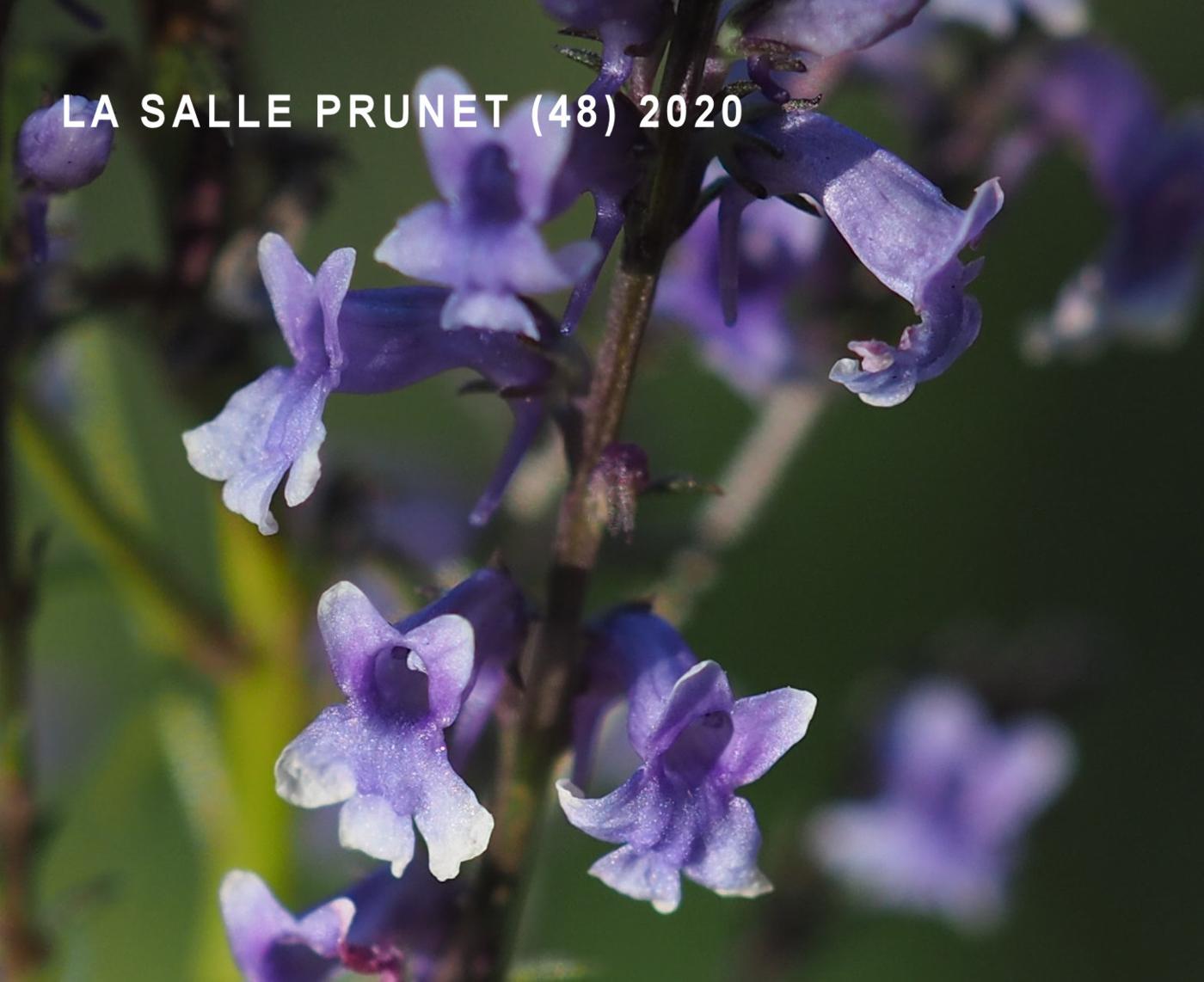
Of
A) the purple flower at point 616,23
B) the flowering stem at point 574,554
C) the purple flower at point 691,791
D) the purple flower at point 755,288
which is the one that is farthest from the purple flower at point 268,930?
the purple flower at point 755,288

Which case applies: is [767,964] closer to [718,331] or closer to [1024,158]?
[718,331]

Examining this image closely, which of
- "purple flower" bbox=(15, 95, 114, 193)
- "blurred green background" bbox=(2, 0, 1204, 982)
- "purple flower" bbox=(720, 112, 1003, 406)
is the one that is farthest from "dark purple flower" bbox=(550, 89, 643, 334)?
"blurred green background" bbox=(2, 0, 1204, 982)

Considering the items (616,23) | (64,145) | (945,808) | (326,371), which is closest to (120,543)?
(64,145)

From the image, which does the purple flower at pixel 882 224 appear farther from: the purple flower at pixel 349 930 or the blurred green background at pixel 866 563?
the blurred green background at pixel 866 563

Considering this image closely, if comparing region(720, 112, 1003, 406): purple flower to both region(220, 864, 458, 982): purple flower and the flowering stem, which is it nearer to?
the flowering stem

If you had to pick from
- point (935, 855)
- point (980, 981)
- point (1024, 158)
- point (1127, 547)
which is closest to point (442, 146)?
point (1024, 158)

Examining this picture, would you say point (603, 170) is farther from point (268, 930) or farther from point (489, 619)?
point (268, 930)

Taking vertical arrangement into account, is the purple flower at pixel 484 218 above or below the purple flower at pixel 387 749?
above
